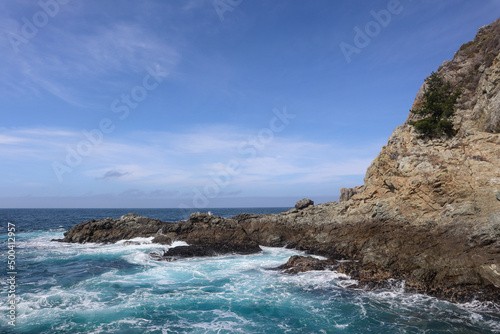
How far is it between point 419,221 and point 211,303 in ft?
66.9

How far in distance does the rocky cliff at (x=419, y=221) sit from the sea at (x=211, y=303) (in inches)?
107

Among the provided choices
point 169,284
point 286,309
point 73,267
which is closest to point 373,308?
point 286,309

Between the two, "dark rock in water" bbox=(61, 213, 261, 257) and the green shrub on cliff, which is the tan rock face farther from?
"dark rock in water" bbox=(61, 213, 261, 257)

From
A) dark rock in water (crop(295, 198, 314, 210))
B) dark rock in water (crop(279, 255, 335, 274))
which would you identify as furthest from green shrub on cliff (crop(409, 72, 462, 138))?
dark rock in water (crop(295, 198, 314, 210))

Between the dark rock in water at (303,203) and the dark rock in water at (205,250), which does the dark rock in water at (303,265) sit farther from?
the dark rock in water at (303,203)

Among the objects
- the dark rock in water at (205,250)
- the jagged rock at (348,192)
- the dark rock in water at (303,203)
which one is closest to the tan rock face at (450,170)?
the jagged rock at (348,192)

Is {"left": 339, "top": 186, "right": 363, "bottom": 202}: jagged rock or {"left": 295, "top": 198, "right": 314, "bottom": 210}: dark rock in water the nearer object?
{"left": 295, "top": 198, "right": 314, "bottom": 210}: dark rock in water

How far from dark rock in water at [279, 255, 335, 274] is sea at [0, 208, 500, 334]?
704 mm

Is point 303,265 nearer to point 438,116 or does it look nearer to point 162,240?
point 162,240

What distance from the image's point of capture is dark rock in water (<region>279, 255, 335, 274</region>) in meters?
25.1

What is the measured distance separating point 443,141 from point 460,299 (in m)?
18.1

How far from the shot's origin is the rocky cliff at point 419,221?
1973 centimetres

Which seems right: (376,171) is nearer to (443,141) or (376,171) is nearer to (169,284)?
(443,141)

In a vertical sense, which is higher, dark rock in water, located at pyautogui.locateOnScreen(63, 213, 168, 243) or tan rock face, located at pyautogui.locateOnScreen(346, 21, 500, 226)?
tan rock face, located at pyautogui.locateOnScreen(346, 21, 500, 226)
